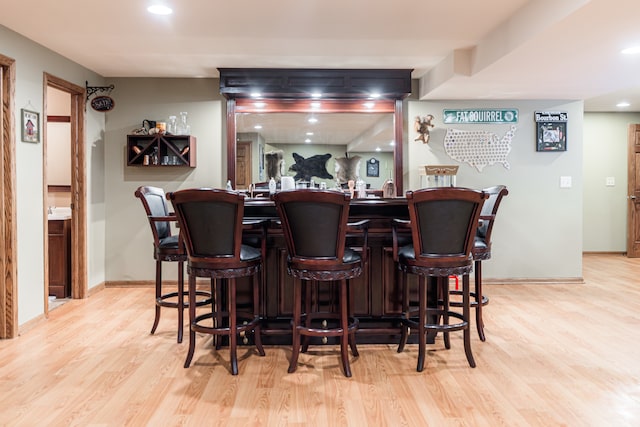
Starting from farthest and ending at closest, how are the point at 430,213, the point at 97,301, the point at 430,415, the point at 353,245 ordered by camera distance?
the point at 97,301 → the point at 353,245 → the point at 430,213 → the point at 430,415

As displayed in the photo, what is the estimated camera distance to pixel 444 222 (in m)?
2.83

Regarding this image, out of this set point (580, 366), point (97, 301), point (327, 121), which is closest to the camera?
point (580, 366)

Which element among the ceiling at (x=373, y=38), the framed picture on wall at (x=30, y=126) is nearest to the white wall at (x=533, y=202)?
the ceiling at (x=373, y=38)

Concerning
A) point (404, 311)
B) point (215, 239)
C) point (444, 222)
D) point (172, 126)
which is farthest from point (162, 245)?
point (172, 126)

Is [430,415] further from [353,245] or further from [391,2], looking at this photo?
[391,2]

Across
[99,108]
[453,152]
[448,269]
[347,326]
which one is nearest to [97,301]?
[99,108]

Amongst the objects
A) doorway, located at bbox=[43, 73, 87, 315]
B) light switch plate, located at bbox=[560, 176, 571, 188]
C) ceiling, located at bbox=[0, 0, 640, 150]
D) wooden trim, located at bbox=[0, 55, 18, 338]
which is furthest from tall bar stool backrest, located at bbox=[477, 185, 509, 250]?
doorway, located at bbox=[43, 73, 87, 315]

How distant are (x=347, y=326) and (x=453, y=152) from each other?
3.24 m

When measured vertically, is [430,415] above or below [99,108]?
below

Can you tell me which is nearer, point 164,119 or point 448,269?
point 448,269

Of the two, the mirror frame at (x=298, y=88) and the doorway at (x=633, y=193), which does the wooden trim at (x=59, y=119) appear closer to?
the mirror frame at (x=298, y=88)

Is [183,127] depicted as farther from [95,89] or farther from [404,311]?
[404,311]

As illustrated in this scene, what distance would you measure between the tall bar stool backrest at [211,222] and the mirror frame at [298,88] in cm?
253

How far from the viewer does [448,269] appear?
290cm
